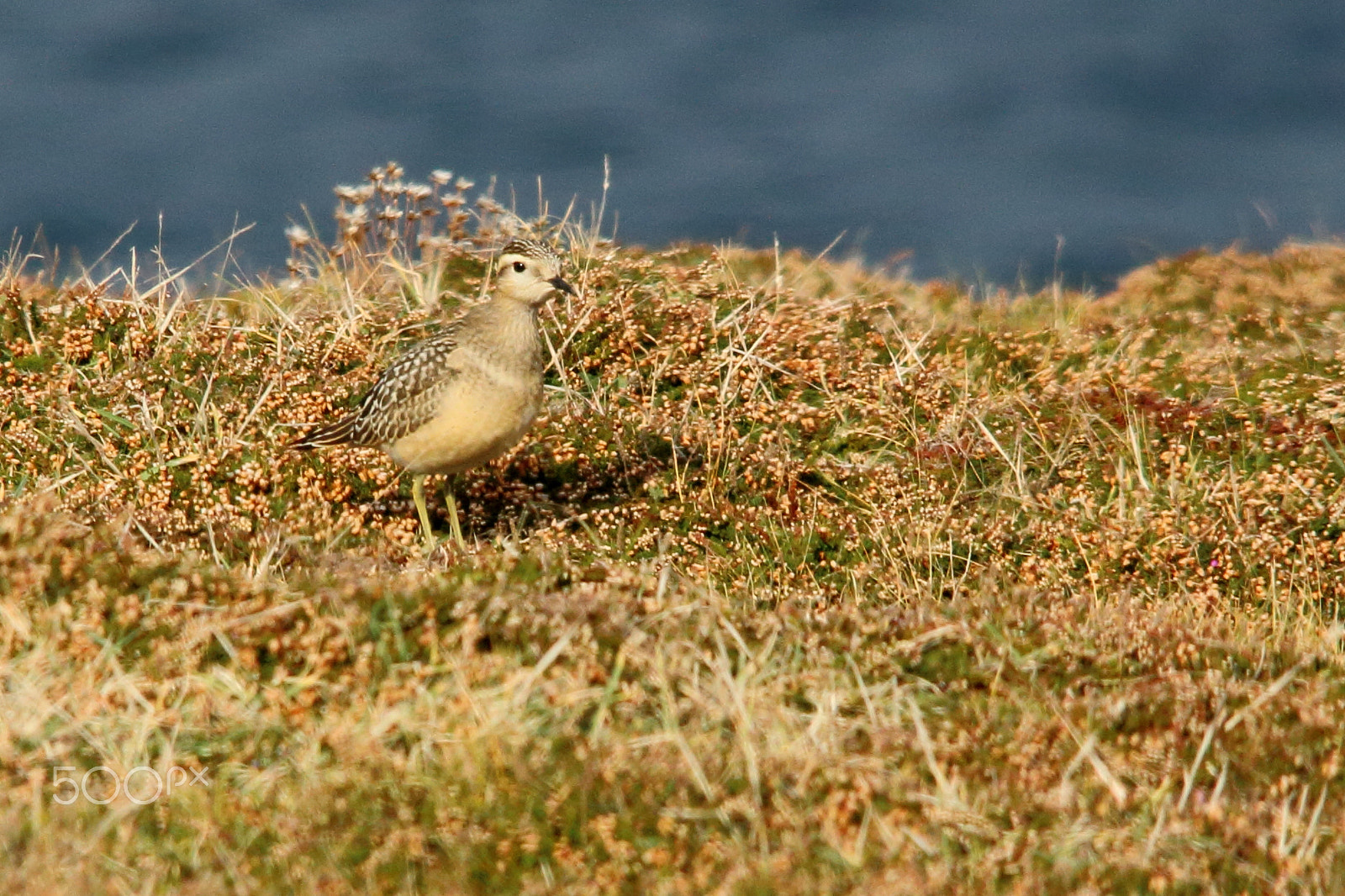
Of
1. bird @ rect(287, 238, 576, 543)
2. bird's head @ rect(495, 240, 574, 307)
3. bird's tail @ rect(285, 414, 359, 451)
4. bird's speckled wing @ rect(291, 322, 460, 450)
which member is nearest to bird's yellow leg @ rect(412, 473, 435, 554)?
bird @ rect(287, 238, 576, 543)

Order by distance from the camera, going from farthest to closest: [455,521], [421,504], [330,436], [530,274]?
[330,436]
[421,504]
[455,521]
[530,274]

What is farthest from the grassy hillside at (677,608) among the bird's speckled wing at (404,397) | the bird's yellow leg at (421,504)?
the bird's speckled wing at (404,397)

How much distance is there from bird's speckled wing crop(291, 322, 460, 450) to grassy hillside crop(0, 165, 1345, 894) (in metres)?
0.55

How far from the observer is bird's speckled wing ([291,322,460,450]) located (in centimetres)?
920

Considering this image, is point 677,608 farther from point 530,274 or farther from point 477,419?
point 530,274

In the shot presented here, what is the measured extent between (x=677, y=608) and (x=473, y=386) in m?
2.91

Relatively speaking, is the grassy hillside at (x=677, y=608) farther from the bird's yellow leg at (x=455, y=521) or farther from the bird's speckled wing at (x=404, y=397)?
the bird's speckled wing at (x=404, y=397)

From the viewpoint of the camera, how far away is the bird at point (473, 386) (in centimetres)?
902

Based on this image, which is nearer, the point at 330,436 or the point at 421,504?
the point at 421,504

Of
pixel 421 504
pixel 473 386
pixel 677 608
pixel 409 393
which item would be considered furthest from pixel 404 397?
pixel 677 608

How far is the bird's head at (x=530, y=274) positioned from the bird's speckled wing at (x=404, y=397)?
480 mm

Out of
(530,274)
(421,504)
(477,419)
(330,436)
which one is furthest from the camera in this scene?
(330,436)

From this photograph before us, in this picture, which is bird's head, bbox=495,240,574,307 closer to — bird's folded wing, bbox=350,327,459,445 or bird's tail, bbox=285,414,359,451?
bird's folded wing, bbox=350,327,459,445

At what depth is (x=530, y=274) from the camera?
9.28 metres
